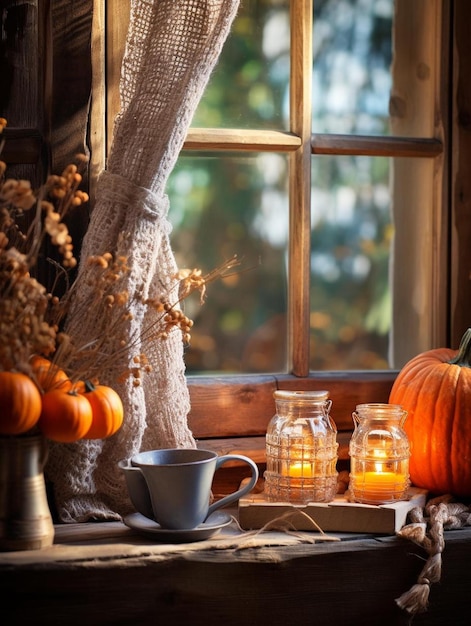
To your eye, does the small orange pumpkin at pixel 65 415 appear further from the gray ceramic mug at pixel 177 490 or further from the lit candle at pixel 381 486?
the lit candle at pixel 381 486

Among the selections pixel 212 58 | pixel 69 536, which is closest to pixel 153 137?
pixel 212 58

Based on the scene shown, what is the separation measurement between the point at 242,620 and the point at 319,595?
124mm

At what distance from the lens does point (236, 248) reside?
156 centimetres

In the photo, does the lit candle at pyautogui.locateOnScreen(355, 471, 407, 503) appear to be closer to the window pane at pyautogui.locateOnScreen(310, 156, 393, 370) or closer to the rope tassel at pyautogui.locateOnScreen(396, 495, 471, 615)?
the rope tassel at pyautogui.locateOnScreen(396, 495, 471, 615)

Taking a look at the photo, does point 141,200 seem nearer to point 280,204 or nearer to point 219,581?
point 280,204

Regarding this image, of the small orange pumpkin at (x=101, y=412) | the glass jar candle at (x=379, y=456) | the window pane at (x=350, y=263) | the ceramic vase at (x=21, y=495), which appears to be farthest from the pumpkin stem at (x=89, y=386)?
the window pane at (x=350, y=263)

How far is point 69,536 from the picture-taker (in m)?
1.24

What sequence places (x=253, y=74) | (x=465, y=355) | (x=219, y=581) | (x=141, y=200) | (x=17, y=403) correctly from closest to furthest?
(x=17, y=403) < (x=219, y=581) < (x=141, y=200) < (x=465, y=355) < (x=253, y=74)

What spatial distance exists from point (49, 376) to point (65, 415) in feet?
0.23

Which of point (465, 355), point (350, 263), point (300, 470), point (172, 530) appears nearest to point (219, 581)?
point (172, 530)

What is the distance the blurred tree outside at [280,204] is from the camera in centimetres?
154

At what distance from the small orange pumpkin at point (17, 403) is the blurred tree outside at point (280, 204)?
49 cm

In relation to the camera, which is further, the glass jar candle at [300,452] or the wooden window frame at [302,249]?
the wooden window frame at [302,249]

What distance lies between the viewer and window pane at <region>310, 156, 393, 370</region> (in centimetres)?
160
